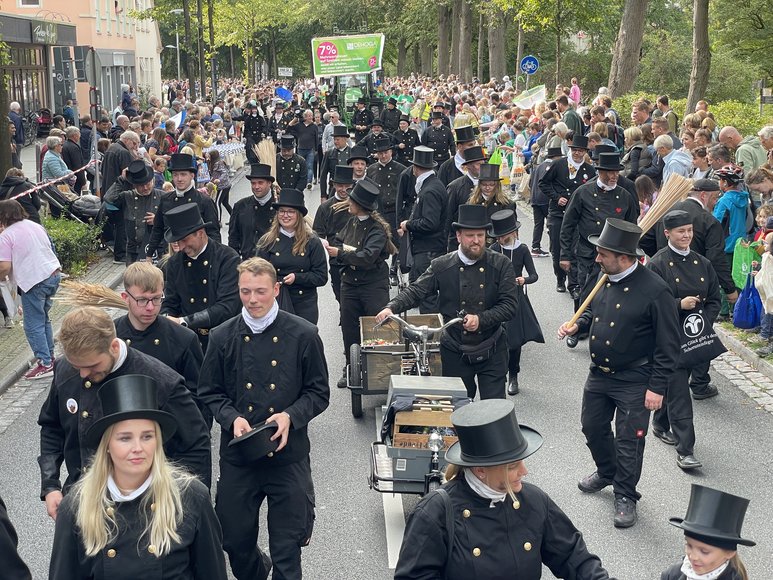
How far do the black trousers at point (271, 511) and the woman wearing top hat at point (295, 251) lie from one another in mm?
3731

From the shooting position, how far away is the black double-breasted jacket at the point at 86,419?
19.5ft

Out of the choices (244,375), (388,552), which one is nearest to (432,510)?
(244,375)

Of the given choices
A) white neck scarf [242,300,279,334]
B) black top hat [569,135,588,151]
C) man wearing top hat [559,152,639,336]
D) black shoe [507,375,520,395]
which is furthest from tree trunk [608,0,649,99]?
white neck scarf [242,300,279,334]

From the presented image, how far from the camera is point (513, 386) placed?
38.3ft

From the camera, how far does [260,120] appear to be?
34.1 m

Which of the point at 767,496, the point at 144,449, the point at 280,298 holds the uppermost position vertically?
the point at 144,449

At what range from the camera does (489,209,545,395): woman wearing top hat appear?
11242mm

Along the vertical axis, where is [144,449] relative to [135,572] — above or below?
above

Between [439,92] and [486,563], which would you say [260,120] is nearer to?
[439,92]

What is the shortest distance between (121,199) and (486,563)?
13678 millimetres

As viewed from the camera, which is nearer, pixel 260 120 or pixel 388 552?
pixel 388 552

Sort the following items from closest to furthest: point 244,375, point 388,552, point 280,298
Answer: point 244,375
point 388,552
point 280,298

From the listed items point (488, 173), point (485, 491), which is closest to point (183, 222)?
point (485, 491)

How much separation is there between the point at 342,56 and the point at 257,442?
43.4m
